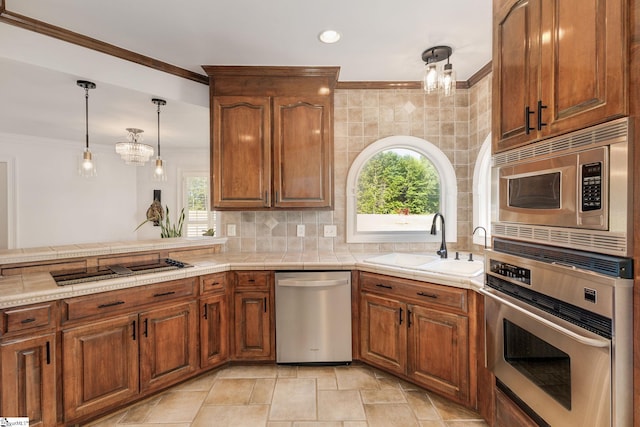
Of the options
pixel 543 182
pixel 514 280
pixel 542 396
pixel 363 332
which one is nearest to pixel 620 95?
pixel 543 182

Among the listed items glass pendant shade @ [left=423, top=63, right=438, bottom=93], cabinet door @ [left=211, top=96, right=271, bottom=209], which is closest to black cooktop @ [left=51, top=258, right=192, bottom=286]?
cabinet door @ [left=211, top=96, right=271, bottom=209]

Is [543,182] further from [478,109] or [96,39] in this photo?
[96,39]

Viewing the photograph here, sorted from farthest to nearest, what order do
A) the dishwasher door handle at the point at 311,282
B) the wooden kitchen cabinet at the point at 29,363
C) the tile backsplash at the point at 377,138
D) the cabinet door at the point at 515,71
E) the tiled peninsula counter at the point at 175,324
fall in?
the tile backsplash at the point at 377,138 < the dishwasher door handle at the point at 311,282 < the tiled peninsula counter at the point at 175,324 < the wooden kitchen cabinet at the point at 29,363 < the cabinet door at the point at 515,71

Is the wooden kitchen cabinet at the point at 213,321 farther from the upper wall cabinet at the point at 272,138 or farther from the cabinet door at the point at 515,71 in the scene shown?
the cabinet door at the point at 515,71

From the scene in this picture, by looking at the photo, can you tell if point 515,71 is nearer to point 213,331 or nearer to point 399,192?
point 399,192

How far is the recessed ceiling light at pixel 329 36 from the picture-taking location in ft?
6.96

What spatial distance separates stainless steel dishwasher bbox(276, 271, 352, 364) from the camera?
2402 mm

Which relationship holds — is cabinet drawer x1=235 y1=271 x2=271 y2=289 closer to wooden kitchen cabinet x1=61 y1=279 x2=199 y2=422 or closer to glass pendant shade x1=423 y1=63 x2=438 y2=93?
wooden kitchen cabinet x1=61 y1=279 x2=199 y2=422

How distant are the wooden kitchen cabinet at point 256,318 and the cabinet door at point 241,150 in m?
0.72

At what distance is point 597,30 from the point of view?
3.28 ft

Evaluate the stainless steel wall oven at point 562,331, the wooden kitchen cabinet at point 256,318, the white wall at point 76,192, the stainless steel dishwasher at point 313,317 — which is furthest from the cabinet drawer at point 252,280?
the white wall at point 76,192

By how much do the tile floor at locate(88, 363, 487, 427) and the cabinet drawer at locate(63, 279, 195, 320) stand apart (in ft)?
2.27

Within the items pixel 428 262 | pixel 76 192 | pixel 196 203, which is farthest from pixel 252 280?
pixel 76 192

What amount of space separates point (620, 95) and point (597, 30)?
0.24 m
